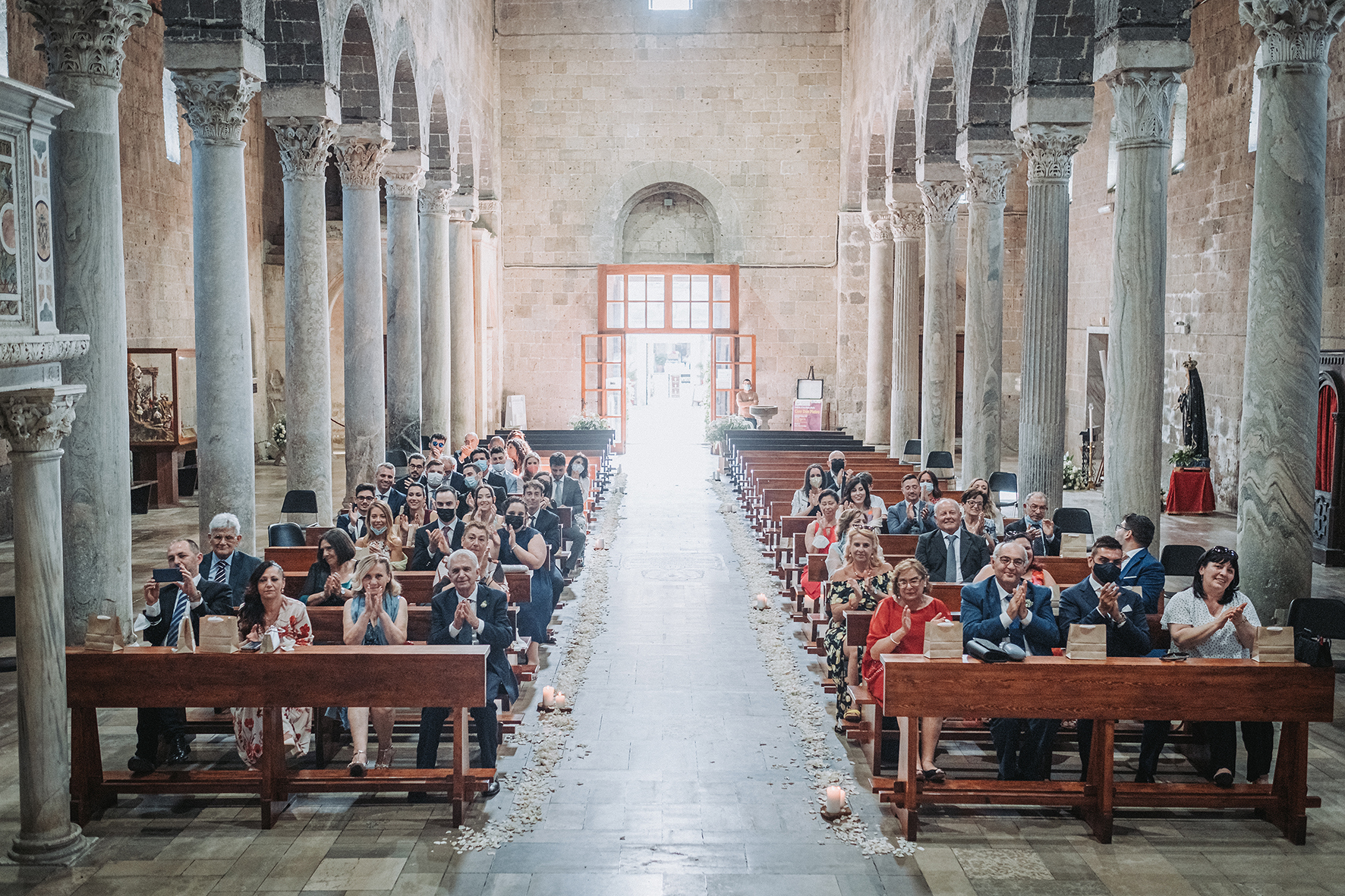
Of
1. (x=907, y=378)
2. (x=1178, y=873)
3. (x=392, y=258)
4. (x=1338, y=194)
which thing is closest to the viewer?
(x=1178, y=873)

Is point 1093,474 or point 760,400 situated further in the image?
point 760,400

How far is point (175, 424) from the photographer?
17891 millimetres

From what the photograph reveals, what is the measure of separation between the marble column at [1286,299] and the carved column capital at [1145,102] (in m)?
1.45

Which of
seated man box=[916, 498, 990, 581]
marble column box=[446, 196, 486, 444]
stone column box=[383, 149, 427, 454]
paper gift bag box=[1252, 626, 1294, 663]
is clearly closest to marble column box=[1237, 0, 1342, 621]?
seated man box=[916, 498, 990, 581]

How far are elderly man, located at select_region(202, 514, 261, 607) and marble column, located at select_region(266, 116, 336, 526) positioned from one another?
4.68 m

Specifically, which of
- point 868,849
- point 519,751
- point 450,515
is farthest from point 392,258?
point 868,849

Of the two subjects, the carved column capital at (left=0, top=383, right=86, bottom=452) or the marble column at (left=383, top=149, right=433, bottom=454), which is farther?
the marble column at (left=383, top=149, right=433, bottom=454)

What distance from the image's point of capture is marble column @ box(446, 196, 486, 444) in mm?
22953

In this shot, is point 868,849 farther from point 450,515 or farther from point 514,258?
point 514,258

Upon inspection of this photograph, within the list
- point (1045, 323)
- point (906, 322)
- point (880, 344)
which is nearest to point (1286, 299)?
point (1045, 323)

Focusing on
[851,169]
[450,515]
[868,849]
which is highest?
[851,169]

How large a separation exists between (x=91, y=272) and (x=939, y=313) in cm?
1344

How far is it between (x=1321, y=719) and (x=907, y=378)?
15.0 m

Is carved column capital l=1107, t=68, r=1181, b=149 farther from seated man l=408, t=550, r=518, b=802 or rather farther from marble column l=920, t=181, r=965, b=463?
marble column l=920, t=181, r=965, b=463
